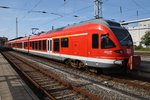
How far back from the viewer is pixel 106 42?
39.5 feet

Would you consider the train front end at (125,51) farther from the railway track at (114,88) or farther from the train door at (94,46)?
the railway track at (114,88)

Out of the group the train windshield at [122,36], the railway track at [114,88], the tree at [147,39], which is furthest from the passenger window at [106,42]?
the tree at [147,39]

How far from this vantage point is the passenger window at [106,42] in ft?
38.9

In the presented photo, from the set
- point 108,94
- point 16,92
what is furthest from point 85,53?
point 16,92

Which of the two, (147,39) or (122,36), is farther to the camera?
(147,39)

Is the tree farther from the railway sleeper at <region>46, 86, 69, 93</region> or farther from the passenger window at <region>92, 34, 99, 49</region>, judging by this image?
the railway sleeper at <region>46, 86, 69, 93</region>

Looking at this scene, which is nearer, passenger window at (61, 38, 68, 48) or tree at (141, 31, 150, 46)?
passenger window at (61, 38, 68, 48)

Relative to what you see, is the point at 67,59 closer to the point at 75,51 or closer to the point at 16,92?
the point at 75,51

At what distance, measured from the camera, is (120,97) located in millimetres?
8180

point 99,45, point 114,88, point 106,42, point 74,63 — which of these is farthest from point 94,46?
point 114,88

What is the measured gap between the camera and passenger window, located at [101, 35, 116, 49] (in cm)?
1187

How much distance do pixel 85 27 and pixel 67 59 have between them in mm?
3426

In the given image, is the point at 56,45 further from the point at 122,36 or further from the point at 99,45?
the point at 122,36

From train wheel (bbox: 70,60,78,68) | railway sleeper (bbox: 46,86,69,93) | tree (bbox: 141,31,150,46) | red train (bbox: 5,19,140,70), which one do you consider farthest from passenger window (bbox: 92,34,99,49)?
tree (bbox: 141,31,150,46)
